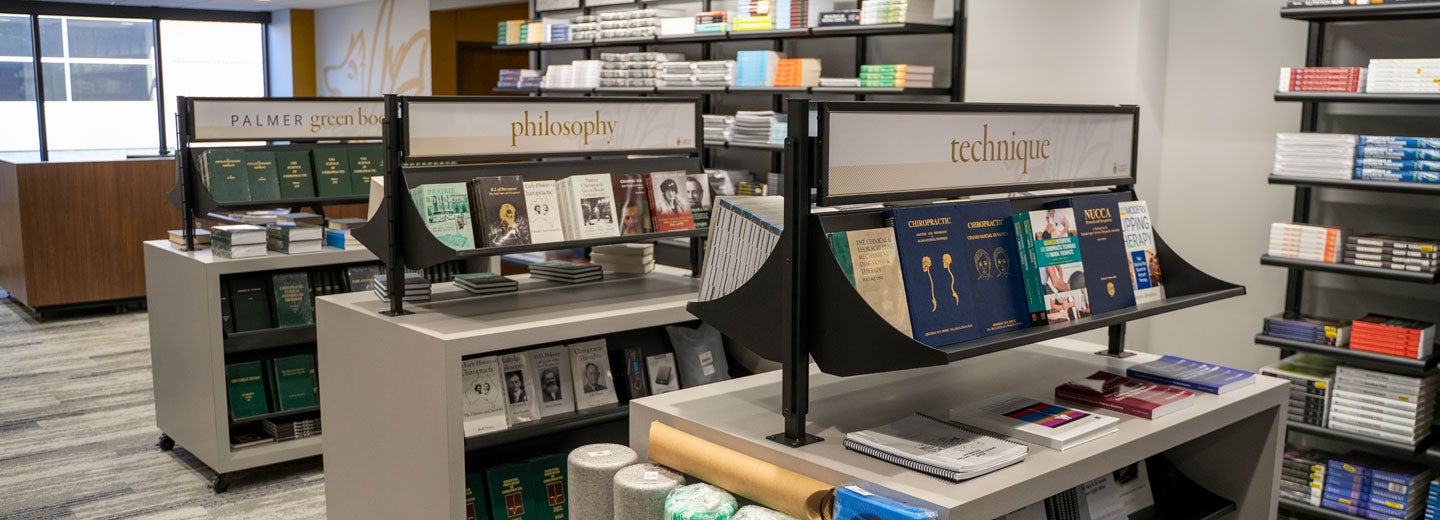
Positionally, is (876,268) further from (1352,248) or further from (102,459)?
(102,459)

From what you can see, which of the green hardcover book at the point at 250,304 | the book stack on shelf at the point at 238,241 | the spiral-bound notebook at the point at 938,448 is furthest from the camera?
the green hardcover book at the point at 250,304

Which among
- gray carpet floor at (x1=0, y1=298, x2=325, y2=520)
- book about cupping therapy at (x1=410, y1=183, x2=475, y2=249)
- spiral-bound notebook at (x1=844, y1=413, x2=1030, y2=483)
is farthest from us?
gray carpet floor at (x1=0, y1=298, x2=325, y2=520)

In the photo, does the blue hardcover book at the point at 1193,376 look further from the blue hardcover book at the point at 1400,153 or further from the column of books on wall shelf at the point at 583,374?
the blue hardcover book at the point at 1400,153

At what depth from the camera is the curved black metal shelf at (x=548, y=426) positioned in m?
2.90

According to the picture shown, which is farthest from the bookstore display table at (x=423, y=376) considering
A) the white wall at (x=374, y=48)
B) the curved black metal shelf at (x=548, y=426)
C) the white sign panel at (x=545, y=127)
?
the white wall at (x=374, y=48)

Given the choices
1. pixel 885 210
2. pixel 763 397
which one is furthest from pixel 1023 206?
pixel 763 397

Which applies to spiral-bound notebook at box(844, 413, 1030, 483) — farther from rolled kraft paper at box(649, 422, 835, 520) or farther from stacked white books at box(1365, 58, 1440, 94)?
stacked white books at box(1365, 58, 1440, 94)

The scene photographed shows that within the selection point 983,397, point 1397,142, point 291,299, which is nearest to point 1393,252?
point 1397,142

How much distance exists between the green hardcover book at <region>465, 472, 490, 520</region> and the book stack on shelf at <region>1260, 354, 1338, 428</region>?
2817 millimetres

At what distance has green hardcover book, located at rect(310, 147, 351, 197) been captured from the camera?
5043 mm

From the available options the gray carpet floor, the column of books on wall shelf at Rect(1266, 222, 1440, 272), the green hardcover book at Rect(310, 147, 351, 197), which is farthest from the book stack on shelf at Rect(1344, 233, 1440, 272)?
the green hardcover book at Rect(310, 147, 351, 197)

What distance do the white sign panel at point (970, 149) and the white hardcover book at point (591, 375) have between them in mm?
1368

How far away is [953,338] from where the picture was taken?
6.35ft

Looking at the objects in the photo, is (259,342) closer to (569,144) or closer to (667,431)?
(569,144)
